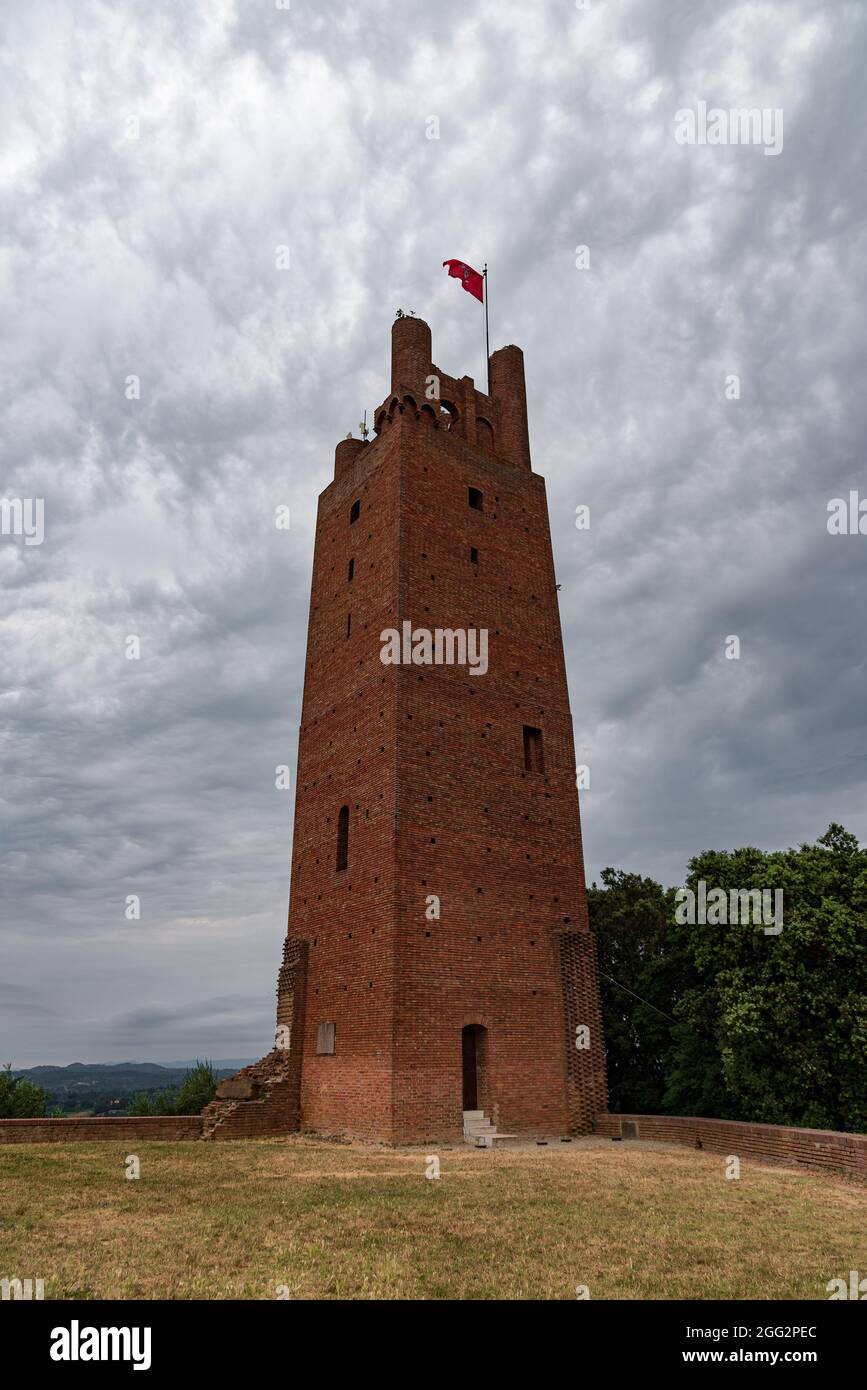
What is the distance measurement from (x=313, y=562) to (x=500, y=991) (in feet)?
44.7

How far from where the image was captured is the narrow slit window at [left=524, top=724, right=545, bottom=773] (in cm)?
2123

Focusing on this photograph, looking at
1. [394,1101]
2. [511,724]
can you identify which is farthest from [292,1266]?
[511,724]

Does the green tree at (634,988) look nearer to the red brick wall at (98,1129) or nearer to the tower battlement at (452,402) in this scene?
the red brick wall at (98,1129)

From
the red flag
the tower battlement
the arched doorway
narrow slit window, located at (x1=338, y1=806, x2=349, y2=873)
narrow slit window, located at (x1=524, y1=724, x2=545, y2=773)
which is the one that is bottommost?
the arched doorway

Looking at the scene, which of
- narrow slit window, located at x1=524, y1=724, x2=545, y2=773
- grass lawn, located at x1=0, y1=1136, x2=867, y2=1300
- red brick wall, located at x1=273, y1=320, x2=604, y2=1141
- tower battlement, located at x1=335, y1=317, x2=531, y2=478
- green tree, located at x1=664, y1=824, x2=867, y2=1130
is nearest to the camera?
grass lawn, located at x1=0, y1=1136, x2=867, y2=1300

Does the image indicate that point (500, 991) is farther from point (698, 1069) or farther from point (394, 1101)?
point (698, 1069)

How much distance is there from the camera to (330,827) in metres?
20.4

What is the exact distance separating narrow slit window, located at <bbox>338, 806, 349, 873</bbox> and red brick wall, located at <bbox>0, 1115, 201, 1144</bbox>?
19.8 ft

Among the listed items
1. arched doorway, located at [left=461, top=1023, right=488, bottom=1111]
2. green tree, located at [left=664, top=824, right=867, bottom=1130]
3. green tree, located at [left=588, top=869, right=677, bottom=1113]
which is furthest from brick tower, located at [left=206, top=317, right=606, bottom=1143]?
green tree, located at [left=588, top=869, right=677, bottom=1113]

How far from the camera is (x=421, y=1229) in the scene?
7.79 metres

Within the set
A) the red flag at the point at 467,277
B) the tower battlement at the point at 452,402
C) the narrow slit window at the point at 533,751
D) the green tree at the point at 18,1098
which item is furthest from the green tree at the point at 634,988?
the green tree at the point at 18,1098

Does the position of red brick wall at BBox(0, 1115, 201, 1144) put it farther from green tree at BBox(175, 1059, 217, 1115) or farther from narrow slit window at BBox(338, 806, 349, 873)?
green tree at BBox(175, 1059, 217, 1115)

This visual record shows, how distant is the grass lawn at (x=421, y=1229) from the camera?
19.7ft

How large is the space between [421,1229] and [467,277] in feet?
83.6
